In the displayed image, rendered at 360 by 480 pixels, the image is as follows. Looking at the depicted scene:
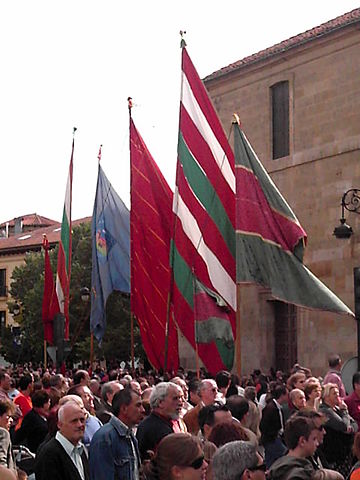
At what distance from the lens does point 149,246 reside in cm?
1711

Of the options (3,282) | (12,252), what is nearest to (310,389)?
(3,282)

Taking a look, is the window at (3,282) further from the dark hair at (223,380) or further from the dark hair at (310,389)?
the dark hair at (310,389)

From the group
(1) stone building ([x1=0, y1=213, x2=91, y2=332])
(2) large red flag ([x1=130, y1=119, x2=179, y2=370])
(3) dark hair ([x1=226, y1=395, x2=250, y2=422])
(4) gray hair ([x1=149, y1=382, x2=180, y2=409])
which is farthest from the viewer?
(1) stone building ([x1=0, y1=213, x2=91, y2=332])

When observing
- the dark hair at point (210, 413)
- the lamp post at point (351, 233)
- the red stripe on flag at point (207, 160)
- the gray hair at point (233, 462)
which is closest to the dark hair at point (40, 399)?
the dark hair at point (210, 413)

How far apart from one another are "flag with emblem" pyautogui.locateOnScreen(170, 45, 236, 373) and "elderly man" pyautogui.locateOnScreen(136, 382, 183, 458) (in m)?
5.52

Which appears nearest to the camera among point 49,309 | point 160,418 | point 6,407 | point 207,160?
point 6,407

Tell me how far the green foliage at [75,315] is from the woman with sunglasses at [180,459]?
36113mm

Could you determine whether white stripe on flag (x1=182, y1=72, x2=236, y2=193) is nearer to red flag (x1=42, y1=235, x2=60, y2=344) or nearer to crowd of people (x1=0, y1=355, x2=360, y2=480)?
crowd of people (x1=0, y1=355, x2=360, y2=480)

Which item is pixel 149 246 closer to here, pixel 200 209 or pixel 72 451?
pixel 200 209

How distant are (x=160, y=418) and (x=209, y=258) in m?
6.42

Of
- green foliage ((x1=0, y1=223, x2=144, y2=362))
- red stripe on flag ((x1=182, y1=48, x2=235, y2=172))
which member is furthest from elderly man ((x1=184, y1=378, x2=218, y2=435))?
green foliage ((x1=0, y1=223, x2=144, y2=362))

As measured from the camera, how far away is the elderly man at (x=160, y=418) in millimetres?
8047

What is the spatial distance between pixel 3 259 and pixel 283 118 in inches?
2007

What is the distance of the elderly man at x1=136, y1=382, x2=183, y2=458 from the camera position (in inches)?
317
